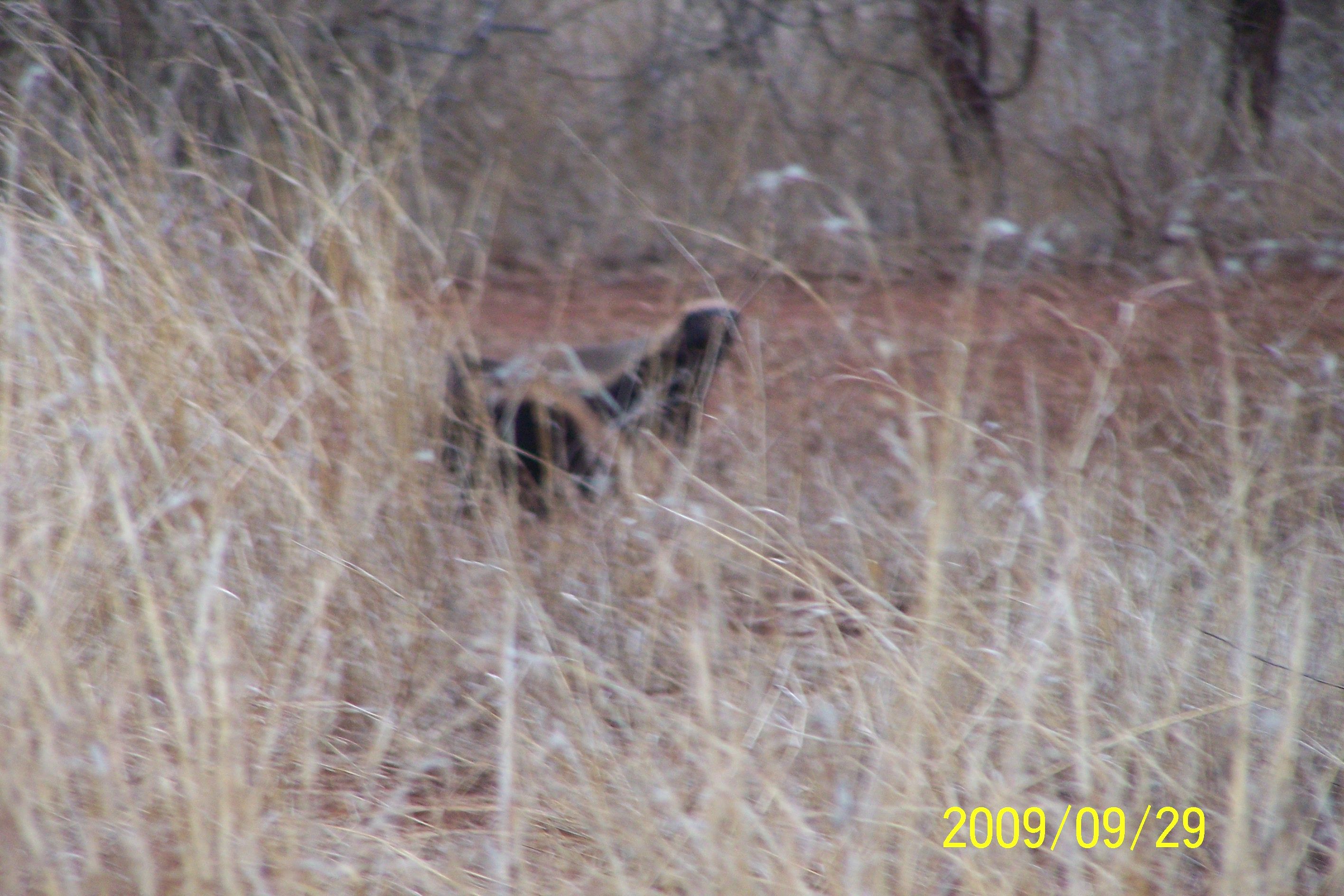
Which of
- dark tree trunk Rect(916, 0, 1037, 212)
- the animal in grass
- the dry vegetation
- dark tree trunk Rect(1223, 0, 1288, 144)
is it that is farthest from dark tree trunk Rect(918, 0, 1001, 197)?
the animal in grass

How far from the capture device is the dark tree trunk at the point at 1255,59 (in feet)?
15.7

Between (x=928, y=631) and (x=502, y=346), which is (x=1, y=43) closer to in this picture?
(x=502, y=346)

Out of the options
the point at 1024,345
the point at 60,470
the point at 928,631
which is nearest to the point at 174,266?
the point at 60,470

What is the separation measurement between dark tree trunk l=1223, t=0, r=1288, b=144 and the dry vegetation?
7.07 ft

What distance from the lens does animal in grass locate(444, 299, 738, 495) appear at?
2660 millimetres

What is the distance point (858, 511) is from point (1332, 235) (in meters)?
2.19

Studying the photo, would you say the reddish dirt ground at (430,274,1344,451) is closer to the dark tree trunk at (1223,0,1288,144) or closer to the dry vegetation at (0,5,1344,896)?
the dry vegetation at (0,5,1344,896)

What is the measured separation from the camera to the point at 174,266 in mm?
2508

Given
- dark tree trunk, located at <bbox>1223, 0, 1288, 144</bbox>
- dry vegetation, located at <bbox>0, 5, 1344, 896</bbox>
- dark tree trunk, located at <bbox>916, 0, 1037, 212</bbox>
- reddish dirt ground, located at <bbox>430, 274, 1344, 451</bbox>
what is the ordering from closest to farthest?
dry vegetation, located at <bbox>0, 5, 1344, 896</bbox> < reddish dirt ground, located at <bbox>430, 274, 1344, 451</bbox> < dark tree trunk, located at <bbox>1223, 0, 1288, 144</bbox> < dark tree trunk, located at <bbox>916, 0, 1037, 212</bbox>

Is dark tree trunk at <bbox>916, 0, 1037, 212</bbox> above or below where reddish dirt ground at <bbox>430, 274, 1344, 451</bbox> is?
above
